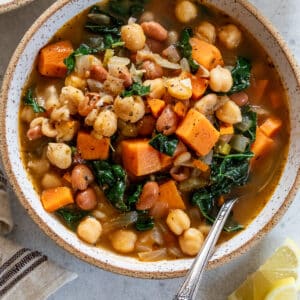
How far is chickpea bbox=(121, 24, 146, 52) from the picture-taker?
118 inches

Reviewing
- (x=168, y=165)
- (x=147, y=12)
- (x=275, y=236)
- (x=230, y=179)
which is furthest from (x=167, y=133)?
(x=275, y=236)

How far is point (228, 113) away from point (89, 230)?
832 mm

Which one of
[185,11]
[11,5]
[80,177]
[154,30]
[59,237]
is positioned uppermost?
[185,11]

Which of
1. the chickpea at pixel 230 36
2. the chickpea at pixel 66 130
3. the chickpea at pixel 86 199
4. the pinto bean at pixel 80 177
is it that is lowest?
the chickpea at pixel 86 199

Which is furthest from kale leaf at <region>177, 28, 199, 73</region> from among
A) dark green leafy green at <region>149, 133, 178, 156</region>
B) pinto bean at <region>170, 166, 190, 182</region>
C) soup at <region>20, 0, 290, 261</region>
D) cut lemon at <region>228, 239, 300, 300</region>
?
cut lemon at <region>228, 239, 300, 300</region>

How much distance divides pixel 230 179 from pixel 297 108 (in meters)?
0.46

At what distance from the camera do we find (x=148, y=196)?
3020 mm

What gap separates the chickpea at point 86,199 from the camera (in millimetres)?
3025

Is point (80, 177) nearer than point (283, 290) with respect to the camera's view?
Yes

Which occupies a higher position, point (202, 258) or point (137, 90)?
point (137, 90)

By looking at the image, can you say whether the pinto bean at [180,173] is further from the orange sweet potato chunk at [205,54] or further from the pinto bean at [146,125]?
the orange sweet potato chunk at [205,54]

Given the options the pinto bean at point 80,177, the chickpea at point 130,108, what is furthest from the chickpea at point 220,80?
the pinto bean at point 80,177

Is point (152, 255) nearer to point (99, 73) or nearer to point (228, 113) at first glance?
point (228, 113)

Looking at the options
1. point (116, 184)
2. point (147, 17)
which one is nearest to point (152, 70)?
point (147, 17)
